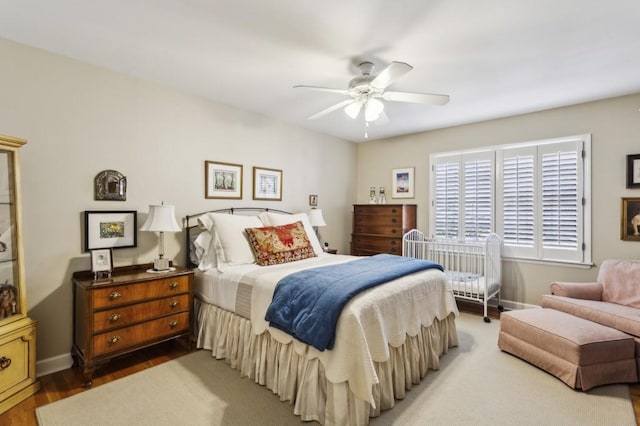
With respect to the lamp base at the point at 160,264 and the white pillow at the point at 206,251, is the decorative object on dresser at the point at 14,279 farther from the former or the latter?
the white pillow at the point at 206,251

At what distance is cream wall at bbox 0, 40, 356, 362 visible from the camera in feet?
7.80

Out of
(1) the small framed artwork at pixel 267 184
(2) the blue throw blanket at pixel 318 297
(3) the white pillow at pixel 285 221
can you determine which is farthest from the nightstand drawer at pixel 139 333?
(1) the small framed artwork at pixel 267 184

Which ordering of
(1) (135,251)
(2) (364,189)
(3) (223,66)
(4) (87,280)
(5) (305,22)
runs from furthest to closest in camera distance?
(2) (364,189) → (1) (135,251) → (3) (223,66) → (4) (87,280) → (5) (305,22)

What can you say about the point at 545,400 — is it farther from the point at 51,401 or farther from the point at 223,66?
the point at 223,66

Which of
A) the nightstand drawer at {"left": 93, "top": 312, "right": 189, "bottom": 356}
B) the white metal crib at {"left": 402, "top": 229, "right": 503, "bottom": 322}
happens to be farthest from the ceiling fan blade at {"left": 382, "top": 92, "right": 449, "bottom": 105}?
the nightstand drawer at {"left": 93, "top": 312, "right": 189, "bottom": 356}

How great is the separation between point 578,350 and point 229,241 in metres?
2.94

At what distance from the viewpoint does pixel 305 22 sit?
6.70 feet

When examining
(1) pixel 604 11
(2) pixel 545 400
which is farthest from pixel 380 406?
(1) pixel 604 11

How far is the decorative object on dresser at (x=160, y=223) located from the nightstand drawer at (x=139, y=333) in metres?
0.47

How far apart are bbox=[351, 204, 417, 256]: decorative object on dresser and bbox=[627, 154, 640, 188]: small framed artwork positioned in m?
2.40

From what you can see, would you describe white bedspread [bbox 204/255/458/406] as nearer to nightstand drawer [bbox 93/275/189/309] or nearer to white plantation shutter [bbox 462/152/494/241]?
nightstand drawer [bbox 93/275/189/309]

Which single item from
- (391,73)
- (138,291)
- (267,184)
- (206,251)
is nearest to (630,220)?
(391,73)

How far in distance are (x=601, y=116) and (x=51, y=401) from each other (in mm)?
5655

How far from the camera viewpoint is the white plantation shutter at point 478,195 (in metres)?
4.20
